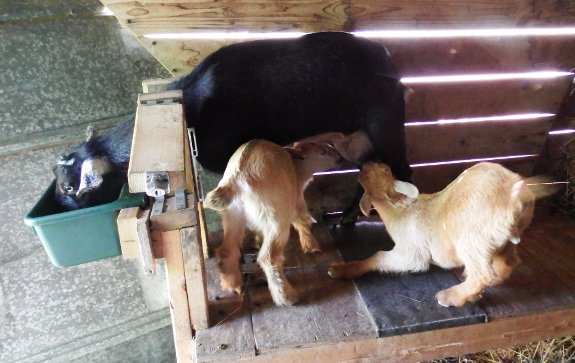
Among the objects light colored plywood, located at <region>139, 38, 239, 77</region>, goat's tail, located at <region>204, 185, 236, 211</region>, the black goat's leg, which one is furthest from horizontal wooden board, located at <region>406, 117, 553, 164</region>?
goat's tail, located at <region>204, 185, 236, 211</region>

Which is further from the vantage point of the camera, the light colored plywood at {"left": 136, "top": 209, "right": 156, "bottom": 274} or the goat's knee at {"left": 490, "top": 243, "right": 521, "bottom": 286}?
the goat's knee at {"left": 490, "top": 243, "right": 521, "bottom": 286}

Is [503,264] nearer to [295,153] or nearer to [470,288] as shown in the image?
[470,288]

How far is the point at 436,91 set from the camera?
2146 millimetres

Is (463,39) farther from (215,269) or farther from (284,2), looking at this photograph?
(215,269)

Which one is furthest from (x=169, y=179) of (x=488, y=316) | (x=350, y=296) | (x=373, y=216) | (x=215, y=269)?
(x=373, y=216)

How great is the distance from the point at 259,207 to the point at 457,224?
72 cm

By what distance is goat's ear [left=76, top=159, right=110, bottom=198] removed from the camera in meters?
1.37

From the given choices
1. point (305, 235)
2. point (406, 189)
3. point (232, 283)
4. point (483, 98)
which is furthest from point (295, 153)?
point (483, 98)

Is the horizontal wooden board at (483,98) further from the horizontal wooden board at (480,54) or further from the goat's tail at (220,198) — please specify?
the goat's tail at (220,198)

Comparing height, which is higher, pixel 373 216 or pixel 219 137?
pixel 219 137

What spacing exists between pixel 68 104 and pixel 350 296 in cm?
151

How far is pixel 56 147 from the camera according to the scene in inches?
73.2

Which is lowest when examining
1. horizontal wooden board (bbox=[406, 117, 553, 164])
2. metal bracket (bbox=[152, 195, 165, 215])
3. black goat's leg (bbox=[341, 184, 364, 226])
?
black goat's leg (bbox=[341, 184, 364, 226])

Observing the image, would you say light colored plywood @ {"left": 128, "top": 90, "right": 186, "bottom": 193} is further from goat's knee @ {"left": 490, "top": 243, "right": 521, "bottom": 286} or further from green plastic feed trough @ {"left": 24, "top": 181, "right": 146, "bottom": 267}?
goat's knee @ {"left": 490, "top": 243, "right": 521, "bottom": 286}
